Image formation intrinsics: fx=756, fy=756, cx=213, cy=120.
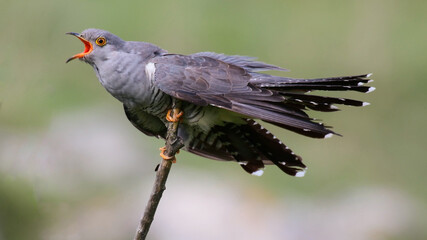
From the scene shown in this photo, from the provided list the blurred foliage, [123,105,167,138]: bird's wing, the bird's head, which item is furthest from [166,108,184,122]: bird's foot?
the blurred foliage

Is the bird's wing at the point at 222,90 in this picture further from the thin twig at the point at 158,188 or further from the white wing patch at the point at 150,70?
the thin twig at the point at 158,188

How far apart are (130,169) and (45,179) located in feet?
2.69

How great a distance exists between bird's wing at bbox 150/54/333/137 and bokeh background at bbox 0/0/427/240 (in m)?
1.90

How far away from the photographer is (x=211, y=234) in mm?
5844

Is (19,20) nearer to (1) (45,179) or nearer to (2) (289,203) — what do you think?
(1) (45,179)

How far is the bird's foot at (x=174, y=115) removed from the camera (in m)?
3.74

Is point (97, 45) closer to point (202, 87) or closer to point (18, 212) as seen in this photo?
point (202, 87)

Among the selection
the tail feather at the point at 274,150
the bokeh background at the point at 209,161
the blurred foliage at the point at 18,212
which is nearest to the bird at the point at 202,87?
the tail feather at the point at 274,150

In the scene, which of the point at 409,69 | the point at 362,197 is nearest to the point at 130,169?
the point at 362,197

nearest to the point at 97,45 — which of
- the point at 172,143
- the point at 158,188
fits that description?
the point at 172,143

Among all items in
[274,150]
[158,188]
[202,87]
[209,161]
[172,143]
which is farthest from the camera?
[209,161]

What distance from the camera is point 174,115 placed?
3750 millimetres

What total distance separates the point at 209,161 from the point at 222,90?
3.24 metres

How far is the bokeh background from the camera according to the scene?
589 cm
